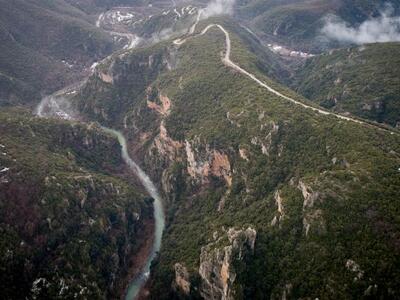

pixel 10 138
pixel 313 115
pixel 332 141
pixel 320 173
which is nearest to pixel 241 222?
pixel 320 173

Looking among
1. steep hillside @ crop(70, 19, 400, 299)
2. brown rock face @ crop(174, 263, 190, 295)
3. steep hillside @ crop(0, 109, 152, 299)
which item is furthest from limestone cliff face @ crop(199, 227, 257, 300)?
steep hillside @ crop(0, 109, 152, 299)

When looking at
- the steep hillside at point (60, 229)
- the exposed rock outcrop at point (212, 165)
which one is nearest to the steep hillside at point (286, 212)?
the exposed rock outcrop at point (212, 165)

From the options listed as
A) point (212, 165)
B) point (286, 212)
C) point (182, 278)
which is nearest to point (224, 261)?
point (182, 278)

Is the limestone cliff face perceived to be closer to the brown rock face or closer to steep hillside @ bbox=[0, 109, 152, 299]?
the brown rock face

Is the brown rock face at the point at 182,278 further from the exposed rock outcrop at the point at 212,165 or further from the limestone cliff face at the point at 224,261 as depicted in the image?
the exposed rock outcrop at the point at 212,165

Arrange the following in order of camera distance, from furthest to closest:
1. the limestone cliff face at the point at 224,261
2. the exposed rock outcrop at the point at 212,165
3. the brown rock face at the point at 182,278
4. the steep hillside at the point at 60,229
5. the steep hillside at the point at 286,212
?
1. the exposed rock outcrop at the point at 212,165
2. the brown rock face at the point at 182,278
3. the steep hillside at the point at 60,229
4. the limestone cliff face at the point at 224,261
5. the steep hillside at the point at 286,212

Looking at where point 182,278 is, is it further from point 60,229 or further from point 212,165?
point 212,165

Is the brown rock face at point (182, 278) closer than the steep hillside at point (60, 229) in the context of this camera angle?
No
